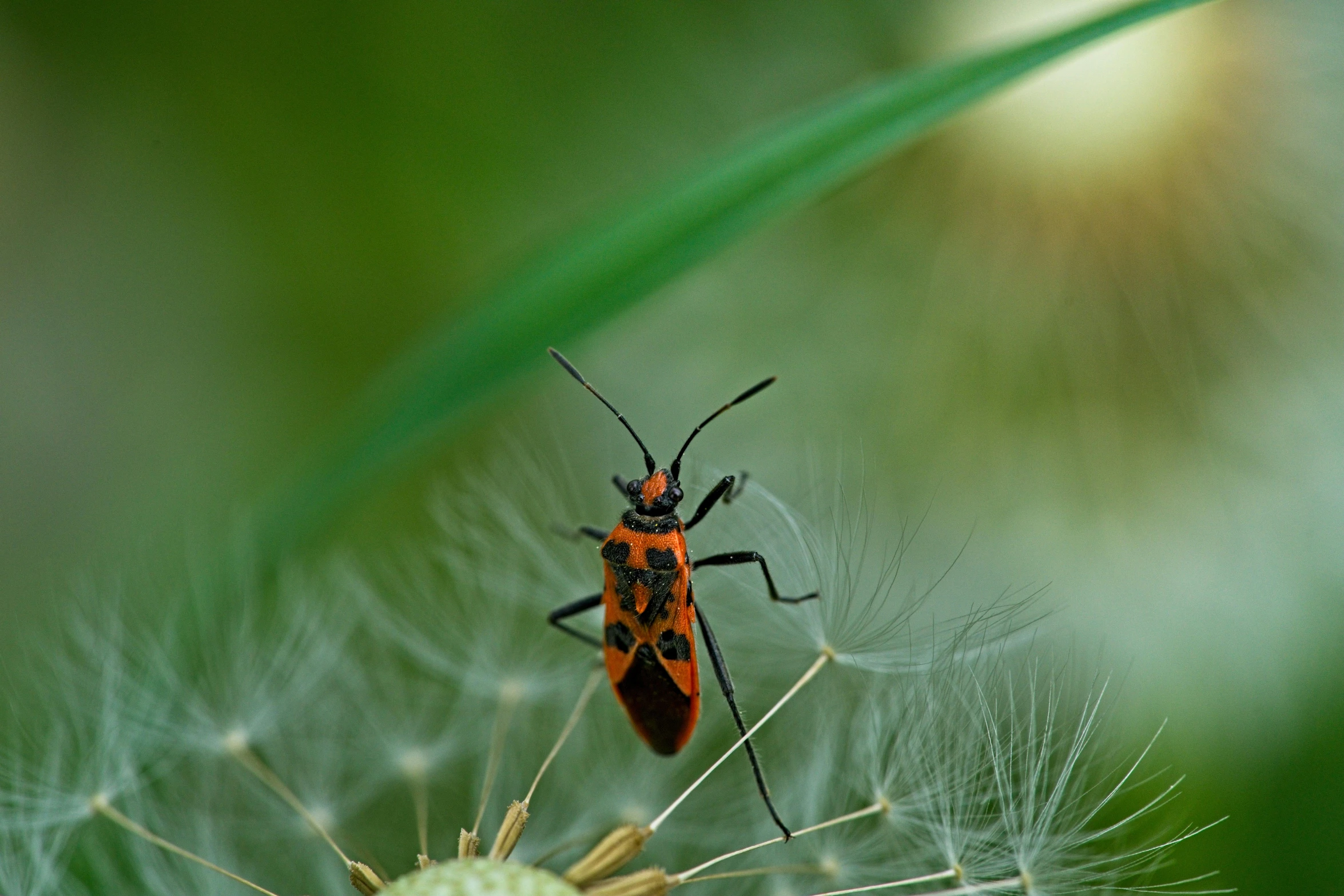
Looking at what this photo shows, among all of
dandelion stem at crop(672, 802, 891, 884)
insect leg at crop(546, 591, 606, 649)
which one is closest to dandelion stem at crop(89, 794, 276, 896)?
insect leg at crop(546, 591, 606, 649)

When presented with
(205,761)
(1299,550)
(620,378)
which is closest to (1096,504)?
(1299,550)

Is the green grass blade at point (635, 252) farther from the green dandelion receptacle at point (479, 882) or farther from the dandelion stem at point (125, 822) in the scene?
the green dandelion receptacle at point (479, 882)

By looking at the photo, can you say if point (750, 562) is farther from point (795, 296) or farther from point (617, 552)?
point (795, 296)

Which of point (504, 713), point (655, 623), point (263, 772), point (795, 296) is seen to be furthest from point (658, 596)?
point (795, 296)

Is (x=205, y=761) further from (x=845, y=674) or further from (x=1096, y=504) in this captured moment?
(x=1096, y=504)

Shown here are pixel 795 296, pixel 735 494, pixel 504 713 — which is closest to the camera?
pixel 735 494

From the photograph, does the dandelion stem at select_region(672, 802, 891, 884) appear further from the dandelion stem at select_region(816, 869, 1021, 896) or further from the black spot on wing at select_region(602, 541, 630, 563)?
the black spot on wing at select_region(602, 541, 630, 563)
